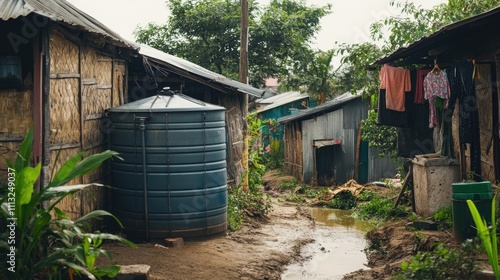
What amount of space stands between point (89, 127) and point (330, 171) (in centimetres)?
1472

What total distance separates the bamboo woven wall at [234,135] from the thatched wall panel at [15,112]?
6.30m

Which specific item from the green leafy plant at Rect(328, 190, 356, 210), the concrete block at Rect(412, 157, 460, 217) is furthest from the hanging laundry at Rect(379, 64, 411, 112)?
the green leafy plant at Rect(328, 190, 356, 210)

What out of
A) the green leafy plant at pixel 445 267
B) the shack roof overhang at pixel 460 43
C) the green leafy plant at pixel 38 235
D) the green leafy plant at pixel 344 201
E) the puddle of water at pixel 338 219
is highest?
the shack roof overhang at pixel 460 43

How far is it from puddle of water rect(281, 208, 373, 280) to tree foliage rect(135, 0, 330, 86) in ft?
40.9

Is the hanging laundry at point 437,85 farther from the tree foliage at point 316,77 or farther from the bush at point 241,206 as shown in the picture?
the tree foliage at point 316,77

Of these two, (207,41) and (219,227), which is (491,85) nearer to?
(219,227)

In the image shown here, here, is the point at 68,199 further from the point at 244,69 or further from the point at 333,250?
the point at 244,69

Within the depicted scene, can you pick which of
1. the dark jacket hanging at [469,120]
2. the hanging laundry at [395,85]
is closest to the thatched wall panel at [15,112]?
the dark jacket hanging at [469,120]

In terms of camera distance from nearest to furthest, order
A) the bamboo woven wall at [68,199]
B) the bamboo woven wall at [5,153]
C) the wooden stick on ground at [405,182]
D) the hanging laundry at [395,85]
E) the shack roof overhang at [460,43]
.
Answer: the bamboo woven wall at [5,153], the shack roof overhang at [460,43], the bamboo woven wall at [68,199], the hanging laundry at [395,85], the wooden stick on ground at [405,182]

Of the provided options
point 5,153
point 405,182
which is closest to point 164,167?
point 5,153

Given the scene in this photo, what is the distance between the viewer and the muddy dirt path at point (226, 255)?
8609 mm

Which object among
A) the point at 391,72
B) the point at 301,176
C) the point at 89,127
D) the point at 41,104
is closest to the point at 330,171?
the point at 301,176

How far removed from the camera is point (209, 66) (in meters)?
27.4

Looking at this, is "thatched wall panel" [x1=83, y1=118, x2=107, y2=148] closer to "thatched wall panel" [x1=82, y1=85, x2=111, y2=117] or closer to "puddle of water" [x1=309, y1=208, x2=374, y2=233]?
"thatched wall panel" [x1=82, y1=85, x2=111, y2=117]
